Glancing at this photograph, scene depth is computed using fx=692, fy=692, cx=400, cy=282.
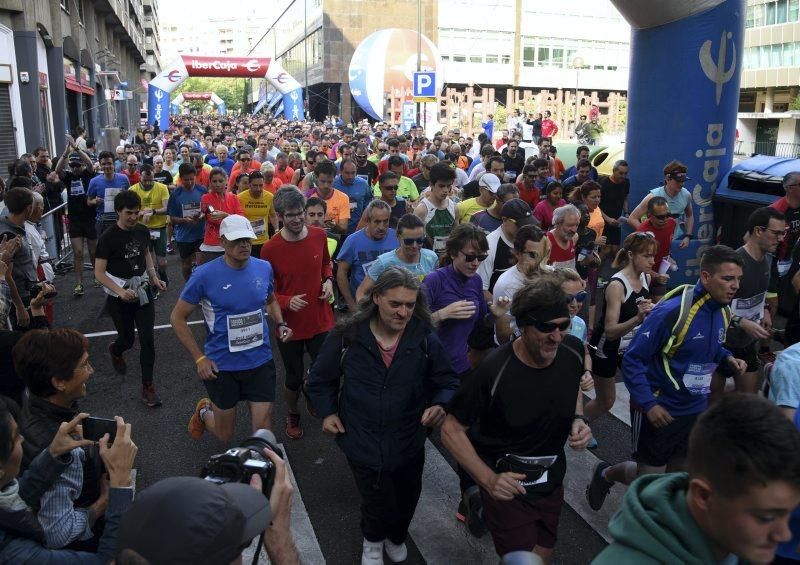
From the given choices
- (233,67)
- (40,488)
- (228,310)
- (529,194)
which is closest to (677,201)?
(529,194)

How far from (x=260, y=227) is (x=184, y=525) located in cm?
774

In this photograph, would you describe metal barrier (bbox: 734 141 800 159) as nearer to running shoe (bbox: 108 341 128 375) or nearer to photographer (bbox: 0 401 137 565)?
running shoe (bbox: 108 341 128 375)

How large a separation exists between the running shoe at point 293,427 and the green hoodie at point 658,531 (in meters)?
4.26

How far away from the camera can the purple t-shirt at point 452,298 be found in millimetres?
4758

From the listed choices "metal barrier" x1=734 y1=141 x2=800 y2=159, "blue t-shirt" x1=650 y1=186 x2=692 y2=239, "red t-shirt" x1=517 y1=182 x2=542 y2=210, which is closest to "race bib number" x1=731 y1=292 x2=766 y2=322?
"blue t-shirt" x1=650 y1=186 x2=692 y2=239

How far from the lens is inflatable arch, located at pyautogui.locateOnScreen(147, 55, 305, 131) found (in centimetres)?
3412

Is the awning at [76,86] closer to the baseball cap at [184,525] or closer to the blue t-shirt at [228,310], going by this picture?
the blue t-shirt at [228,310]

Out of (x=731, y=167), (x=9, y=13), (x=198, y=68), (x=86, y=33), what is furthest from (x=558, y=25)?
(x=731, y=167)

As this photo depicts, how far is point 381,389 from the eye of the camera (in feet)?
11.9

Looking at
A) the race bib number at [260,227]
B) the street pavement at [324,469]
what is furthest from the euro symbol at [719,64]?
the race bib number at [260,227]

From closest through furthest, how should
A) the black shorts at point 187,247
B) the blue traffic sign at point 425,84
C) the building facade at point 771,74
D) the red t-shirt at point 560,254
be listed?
the red t-shirt at point 560,254
the black shorts at point 187,247
the blue traffic sign at point 425,84
the building facade at point 771,74

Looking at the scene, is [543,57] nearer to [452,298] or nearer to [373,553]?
[452,298]

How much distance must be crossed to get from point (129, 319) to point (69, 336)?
3450 mm

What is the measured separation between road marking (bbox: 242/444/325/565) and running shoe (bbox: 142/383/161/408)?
2.20 m
